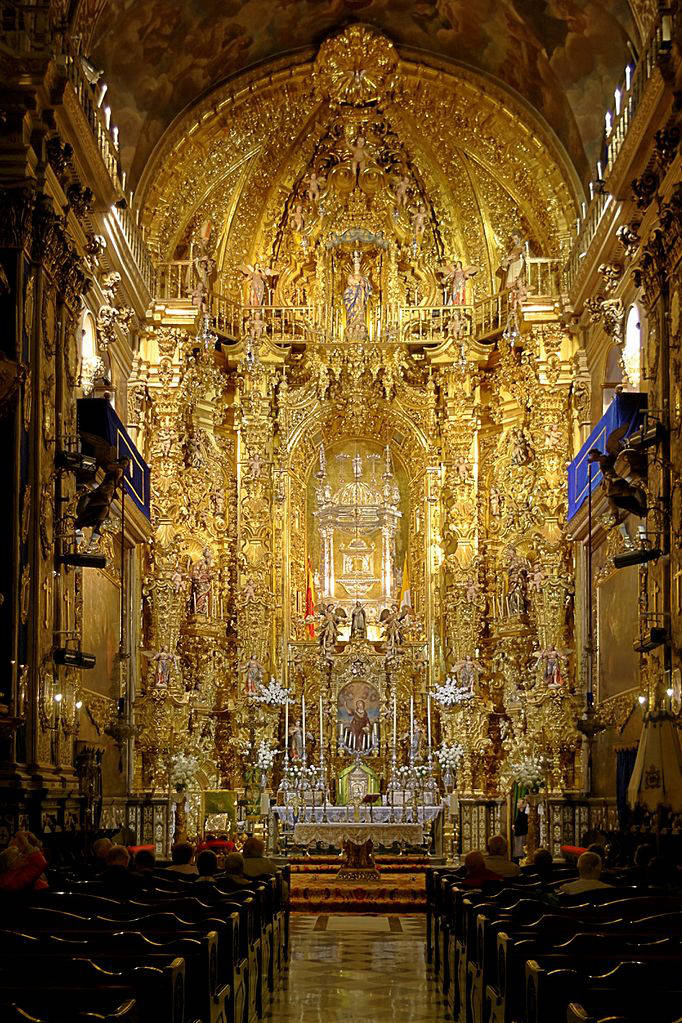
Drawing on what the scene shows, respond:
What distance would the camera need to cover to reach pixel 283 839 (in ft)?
76.9

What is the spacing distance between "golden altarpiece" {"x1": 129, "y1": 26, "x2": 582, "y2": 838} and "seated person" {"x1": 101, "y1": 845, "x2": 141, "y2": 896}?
1527 centimetres

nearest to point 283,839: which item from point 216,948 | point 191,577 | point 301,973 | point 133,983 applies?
point 191,577

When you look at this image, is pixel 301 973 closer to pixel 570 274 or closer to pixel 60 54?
pixel 60 54

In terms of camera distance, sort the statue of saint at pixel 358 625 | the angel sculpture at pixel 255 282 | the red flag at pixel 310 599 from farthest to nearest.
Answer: the angel sculpture at pixel 255 282
the red flag at pixel 310 599
the statue of saint at pixel 358 625

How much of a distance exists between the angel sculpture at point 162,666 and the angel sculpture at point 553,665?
7.10 meters

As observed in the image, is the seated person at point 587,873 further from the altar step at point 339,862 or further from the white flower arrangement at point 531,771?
the white flower arrangement at point 531,771

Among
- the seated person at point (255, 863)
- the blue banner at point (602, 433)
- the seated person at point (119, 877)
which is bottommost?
the seated person at point (255, 863)

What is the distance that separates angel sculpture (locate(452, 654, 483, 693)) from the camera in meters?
28.4

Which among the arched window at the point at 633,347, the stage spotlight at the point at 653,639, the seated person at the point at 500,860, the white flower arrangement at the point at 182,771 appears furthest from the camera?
the white flower arrangement at the point at 182,771

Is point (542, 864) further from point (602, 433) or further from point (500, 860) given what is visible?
point (602, 433)

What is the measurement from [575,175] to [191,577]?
11037mm

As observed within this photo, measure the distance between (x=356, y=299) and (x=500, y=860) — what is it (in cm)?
1971

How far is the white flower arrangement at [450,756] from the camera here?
27.5m

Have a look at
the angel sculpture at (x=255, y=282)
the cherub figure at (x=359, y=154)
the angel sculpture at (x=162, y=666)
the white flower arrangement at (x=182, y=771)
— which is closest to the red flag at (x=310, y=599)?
the angel sculpture at (x=162, y=666)
